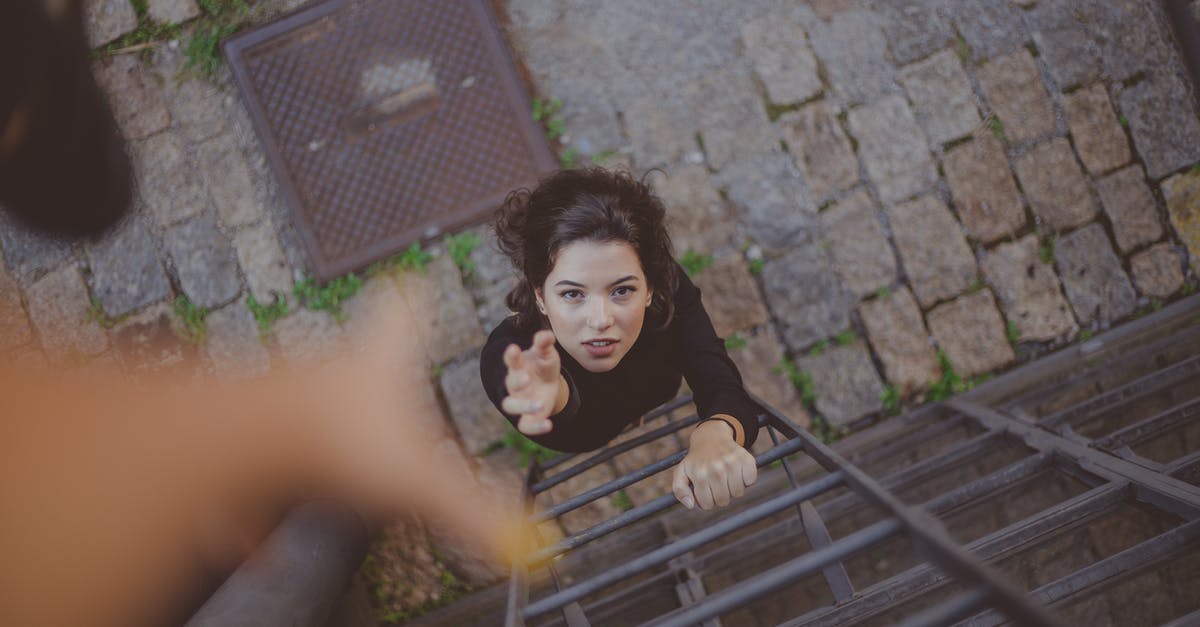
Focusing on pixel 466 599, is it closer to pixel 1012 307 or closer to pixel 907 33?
pixel 1012 307

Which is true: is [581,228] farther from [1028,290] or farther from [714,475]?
[1028,290]

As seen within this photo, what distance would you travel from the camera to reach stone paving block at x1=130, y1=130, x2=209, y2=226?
343cm

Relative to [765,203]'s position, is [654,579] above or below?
below

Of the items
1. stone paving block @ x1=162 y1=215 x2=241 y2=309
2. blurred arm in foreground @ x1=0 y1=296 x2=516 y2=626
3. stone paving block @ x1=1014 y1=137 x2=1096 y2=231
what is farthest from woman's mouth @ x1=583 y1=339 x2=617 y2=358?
stone paving block @ x1=1014 y1=137 x2=1096 y2=231

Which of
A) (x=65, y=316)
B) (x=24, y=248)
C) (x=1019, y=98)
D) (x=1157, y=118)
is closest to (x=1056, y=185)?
(x=1019, y=98)

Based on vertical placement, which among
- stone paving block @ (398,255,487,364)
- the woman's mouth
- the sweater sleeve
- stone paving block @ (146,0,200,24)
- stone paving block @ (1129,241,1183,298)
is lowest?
stone paving block @ (1129,241,1183,298)

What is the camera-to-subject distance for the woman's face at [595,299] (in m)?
1.96

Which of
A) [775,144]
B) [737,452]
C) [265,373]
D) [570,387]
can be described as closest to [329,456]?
[265,373]

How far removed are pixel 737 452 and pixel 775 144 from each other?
2243 millimetres

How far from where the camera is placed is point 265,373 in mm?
3365

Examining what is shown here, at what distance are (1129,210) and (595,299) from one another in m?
3.18

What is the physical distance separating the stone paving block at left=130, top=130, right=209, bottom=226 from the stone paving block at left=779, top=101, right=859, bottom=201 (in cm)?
309

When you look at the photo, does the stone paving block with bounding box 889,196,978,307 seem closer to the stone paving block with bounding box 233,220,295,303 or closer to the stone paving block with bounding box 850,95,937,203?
the stone paving block with bounding box 850,95,937,203

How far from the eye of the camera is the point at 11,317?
336cm
